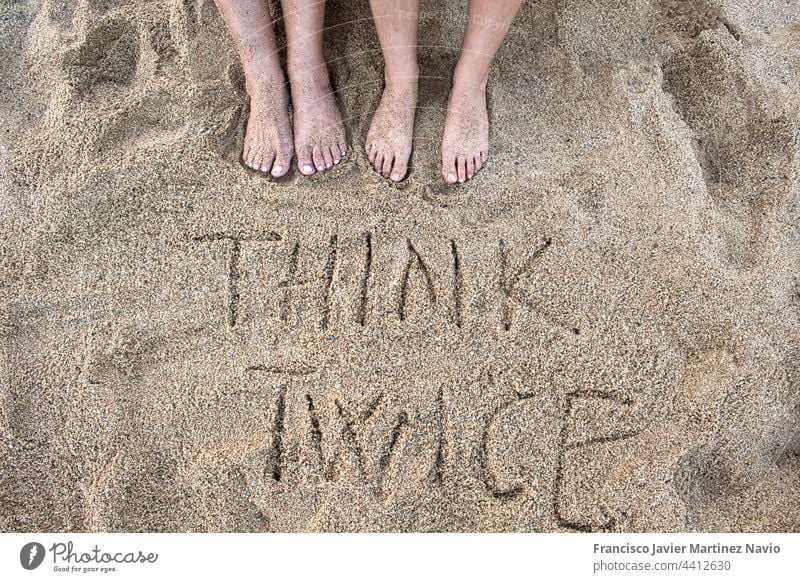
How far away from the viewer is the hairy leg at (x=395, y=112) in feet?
4.36

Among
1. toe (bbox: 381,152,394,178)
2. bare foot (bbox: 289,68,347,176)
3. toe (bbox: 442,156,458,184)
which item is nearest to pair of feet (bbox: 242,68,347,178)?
bare foot (bbox: 289,68,347,176)

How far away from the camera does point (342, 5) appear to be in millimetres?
1498

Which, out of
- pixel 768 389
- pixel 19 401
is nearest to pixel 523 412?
pixel 768 389

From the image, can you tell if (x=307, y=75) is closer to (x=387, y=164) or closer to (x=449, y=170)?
(x=387, y=164)

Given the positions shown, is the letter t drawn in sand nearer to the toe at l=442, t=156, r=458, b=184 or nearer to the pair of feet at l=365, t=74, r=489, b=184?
the pair of feet at l=365, t=74, r=489, b=184

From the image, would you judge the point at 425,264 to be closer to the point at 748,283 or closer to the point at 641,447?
the point at 641,447

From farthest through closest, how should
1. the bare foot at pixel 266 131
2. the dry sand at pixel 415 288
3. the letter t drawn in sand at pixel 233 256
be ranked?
the bare foot at pixel 266 131, the letter t drawn in sand at pixel 233 256, the dry sand at pixel 415 288

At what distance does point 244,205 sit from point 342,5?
622 mm

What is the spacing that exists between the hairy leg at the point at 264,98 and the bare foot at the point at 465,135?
412mm

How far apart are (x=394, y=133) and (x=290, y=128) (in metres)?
0.28

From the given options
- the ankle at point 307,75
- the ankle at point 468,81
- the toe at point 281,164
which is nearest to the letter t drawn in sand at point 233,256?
the toe at point 281,164

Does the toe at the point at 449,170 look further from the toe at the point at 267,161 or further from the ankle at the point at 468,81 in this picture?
the toe at the point at 267,161

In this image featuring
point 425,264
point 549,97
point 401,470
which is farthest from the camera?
point 549,97

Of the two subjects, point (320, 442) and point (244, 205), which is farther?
point (244, 205)
